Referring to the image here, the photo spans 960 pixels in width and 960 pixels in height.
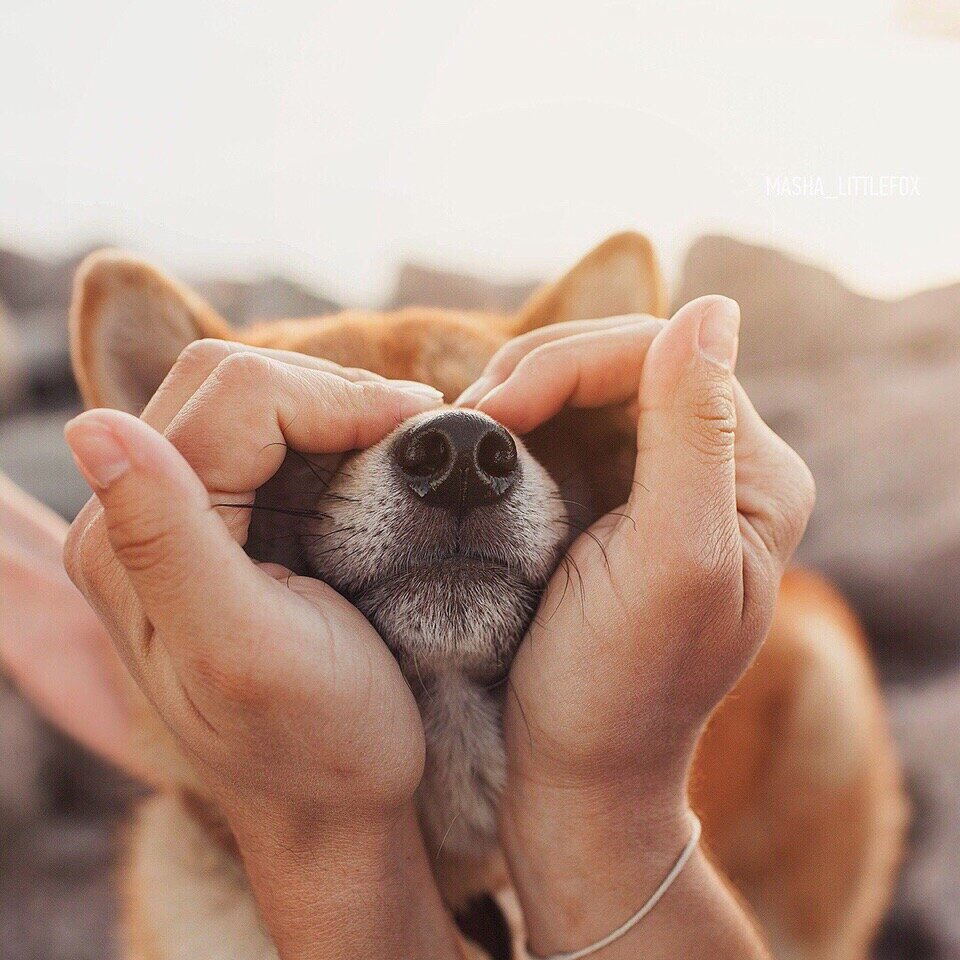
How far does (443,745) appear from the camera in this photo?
4.00 ft

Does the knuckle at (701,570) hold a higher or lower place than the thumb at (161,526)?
lower

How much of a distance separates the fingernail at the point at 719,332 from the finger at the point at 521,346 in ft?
0.59

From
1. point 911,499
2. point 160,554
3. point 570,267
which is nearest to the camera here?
point 160,554

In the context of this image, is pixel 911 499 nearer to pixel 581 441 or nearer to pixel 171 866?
pixel 581 441

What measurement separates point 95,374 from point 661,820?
4.28 ft

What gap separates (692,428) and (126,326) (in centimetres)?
116

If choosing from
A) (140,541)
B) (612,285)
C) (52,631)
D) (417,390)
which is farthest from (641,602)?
(52,631)

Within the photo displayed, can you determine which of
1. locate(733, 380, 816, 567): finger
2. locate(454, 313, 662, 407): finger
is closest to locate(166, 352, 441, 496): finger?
locate(454, 313, 662, 407): finger

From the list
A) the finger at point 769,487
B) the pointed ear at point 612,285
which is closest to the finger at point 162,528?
the finger at point 769,487

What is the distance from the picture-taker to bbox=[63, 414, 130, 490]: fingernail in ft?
2.36

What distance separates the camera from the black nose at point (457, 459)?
0.97 metres

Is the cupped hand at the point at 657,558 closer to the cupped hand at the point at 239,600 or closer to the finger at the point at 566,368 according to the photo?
the finger at the point at 566,368

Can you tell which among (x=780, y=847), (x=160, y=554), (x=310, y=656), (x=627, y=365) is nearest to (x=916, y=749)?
(x=780, y=847)

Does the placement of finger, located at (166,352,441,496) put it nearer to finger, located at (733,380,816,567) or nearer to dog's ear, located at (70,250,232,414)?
finger, located at (733,380,816,567)
